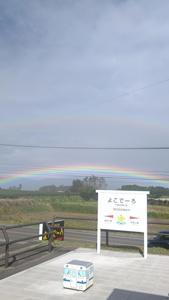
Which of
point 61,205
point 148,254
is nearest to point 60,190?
point 61,205

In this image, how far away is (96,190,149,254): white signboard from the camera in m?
10.5

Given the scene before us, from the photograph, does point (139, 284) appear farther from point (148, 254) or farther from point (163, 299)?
point (148, 254)

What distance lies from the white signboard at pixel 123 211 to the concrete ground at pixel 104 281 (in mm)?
894

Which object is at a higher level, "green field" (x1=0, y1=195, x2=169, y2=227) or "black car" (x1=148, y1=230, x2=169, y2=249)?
"black car" (x1=148, y1=230, x2=169, y2=249)

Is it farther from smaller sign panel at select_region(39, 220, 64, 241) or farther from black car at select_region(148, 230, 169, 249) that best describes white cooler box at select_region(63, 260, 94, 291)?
black car at select_region(148, 230, 169, 249)

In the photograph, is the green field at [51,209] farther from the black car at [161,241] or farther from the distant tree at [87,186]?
the black car at [161,241]

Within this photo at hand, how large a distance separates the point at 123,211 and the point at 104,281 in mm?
3291

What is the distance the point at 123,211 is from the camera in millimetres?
10719

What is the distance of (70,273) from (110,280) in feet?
3.71

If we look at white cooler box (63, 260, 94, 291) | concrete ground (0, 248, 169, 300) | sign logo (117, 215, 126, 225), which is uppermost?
sign logo (117, 215, 126, 225)

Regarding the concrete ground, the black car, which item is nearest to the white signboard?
the concrete ground

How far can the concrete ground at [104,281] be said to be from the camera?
6.61 metres

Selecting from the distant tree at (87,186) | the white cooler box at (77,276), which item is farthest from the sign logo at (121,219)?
the distant tree at (87,186)

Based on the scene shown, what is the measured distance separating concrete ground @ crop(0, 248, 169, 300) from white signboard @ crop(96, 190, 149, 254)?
0.89 m
